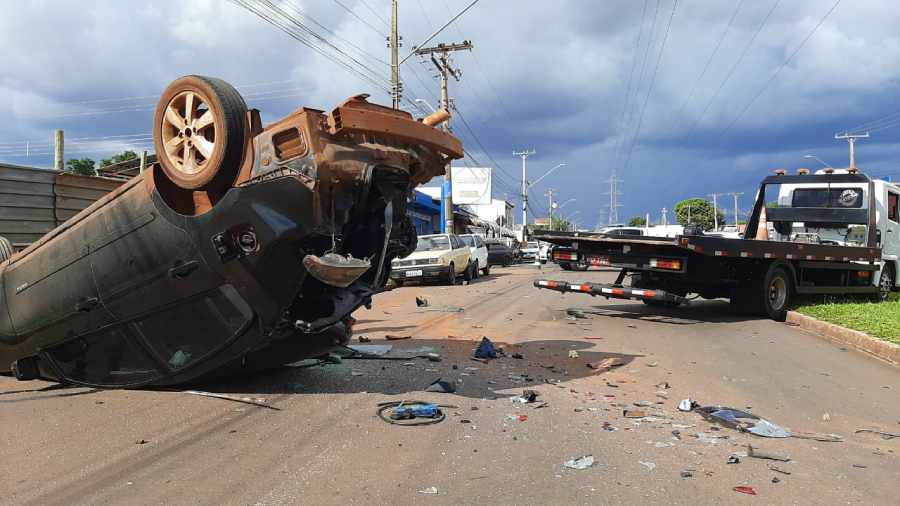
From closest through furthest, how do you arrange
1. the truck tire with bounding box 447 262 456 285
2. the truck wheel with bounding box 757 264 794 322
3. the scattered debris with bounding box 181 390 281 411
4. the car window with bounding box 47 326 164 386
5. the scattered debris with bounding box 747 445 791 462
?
the scattered debris with bounding box 747 445 791 462 < the scattered debris with bounding box 181 390 281 411 < the car window with bounding box 47 326 164 386 < the truck wheel with bounding box 757 264 794 322 < the truck tire with bounding box 447 262 456 285

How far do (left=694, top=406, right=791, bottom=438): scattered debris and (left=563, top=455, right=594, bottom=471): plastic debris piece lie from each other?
150cm

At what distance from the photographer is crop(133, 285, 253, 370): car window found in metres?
4.89

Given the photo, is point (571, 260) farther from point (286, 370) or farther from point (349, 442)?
point (349, 442)

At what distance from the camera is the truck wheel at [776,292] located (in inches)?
437

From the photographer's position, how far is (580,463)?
4.00 m

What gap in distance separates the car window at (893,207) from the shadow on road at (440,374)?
9.21 metres

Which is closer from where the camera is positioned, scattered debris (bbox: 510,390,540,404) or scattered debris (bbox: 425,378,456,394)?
scattered debris (bbox: 510,390,540,404)

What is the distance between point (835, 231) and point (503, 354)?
9420mm

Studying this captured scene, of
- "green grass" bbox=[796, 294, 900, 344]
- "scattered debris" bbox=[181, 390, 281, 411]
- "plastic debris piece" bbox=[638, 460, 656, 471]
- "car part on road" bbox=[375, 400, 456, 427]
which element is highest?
"scattered debris" bbox=[181, 390, 281, 411]

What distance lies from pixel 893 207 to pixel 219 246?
14.3 metres

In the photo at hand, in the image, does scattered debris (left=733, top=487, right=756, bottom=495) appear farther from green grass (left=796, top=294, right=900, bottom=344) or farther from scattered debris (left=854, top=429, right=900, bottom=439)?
green grass (left=796, top=294, right=900, bottom=344)

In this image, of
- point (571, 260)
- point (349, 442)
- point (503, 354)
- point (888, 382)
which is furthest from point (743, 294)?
point (349, 442)

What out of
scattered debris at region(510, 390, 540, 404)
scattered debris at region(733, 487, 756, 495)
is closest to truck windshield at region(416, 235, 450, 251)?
scattered debris at region(510, 390, 540, 404)

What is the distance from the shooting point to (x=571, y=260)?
461 inches
